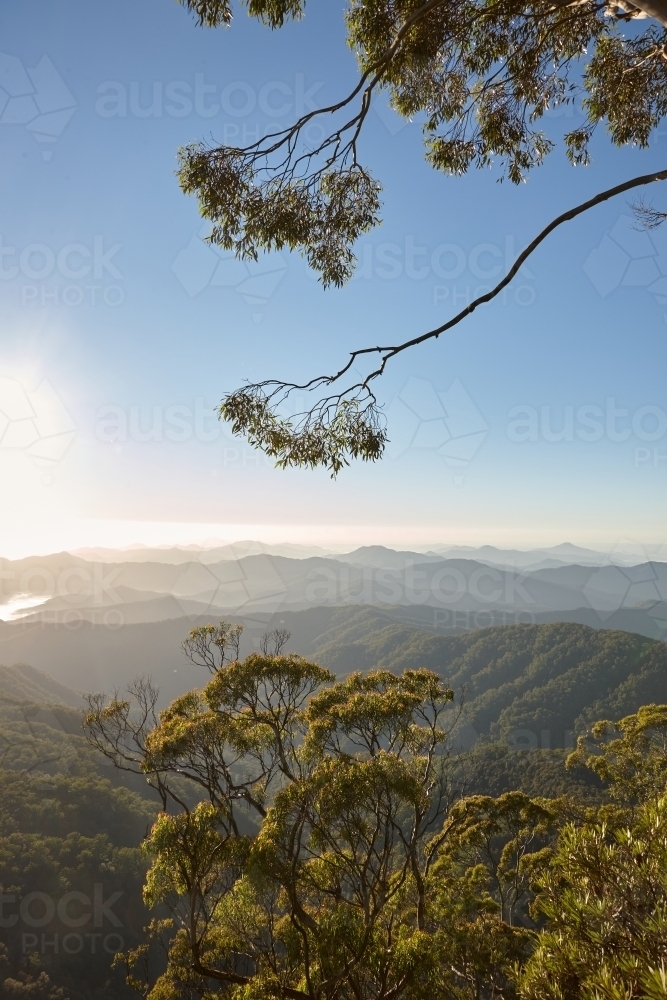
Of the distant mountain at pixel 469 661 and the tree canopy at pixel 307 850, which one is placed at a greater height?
the tree canopy at pixel 307 850

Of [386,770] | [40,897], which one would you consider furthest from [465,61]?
[40,897]

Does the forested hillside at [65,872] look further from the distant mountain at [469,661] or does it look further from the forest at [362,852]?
the forest at [362,852]

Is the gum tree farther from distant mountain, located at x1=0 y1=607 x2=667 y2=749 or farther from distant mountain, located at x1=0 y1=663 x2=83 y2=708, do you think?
distant mountain, located at x1=0 y1=663 x2=83 y2=708

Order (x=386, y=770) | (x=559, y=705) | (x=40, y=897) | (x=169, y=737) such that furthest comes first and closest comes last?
(x=559, y=705) < (x=40, y=897) < (x=169, y=737) < (x=386, y=770)

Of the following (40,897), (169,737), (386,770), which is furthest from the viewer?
(40,897)

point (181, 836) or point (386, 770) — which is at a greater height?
point (386, 770)

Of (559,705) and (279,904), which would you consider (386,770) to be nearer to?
(279,904)

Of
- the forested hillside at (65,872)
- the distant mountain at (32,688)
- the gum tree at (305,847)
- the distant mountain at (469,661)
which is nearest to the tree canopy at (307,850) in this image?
the gum tree at (305,847)

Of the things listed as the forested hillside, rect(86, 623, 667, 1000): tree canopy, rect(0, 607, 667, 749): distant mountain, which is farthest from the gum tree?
rect(0, 607, 667, 749): distant mountain

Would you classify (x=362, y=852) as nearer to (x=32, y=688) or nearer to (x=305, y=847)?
(x=305, y=847)

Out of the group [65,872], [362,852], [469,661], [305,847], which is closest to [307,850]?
[305,847]

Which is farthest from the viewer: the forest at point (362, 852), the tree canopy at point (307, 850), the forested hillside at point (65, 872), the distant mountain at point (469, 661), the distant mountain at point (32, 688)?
the distant mountain at point (32, 688)
